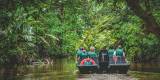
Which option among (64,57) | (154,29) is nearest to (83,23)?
(64,57)

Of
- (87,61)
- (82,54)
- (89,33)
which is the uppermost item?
(89,33)

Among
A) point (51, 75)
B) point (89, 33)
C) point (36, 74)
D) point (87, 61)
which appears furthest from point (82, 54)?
point (89, 33)

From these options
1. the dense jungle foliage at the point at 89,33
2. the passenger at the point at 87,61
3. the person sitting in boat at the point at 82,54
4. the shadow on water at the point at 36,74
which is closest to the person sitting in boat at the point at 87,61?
the passenger at the point at 87,61

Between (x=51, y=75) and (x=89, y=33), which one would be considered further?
(x=89, y=33)

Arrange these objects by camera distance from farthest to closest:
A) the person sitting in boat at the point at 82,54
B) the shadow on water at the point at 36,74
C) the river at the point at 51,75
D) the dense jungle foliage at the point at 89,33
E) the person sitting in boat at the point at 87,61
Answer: the person sitting in boat at the point at 82,54, the person sitting in boat at the point at 87,61, the shadow on water at the point at 36,74, the river at the point at 51,75, the dense jungle foliage at the point at 89,33

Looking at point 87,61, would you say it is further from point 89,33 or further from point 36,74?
point 89,33

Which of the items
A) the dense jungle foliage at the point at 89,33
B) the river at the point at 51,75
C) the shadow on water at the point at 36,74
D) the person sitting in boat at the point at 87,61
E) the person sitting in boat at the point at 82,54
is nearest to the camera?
the dense jungle foliage at the point at 89,33

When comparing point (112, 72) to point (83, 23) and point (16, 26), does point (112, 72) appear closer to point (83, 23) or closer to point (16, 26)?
point (16, 26)

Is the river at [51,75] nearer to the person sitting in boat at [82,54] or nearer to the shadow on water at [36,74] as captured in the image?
the shadow on water at [36,74]

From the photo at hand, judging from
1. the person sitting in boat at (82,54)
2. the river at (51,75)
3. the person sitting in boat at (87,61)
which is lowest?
the river at (51,75)

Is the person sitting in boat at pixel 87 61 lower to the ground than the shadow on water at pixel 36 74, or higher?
higher

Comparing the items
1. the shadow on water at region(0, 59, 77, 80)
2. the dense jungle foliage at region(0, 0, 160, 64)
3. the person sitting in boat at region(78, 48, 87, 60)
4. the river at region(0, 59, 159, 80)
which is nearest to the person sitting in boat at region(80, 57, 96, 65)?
the river at region(0, 59, 159, 80)

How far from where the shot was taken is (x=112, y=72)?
30.7 meters

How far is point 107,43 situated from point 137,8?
34.6 m
